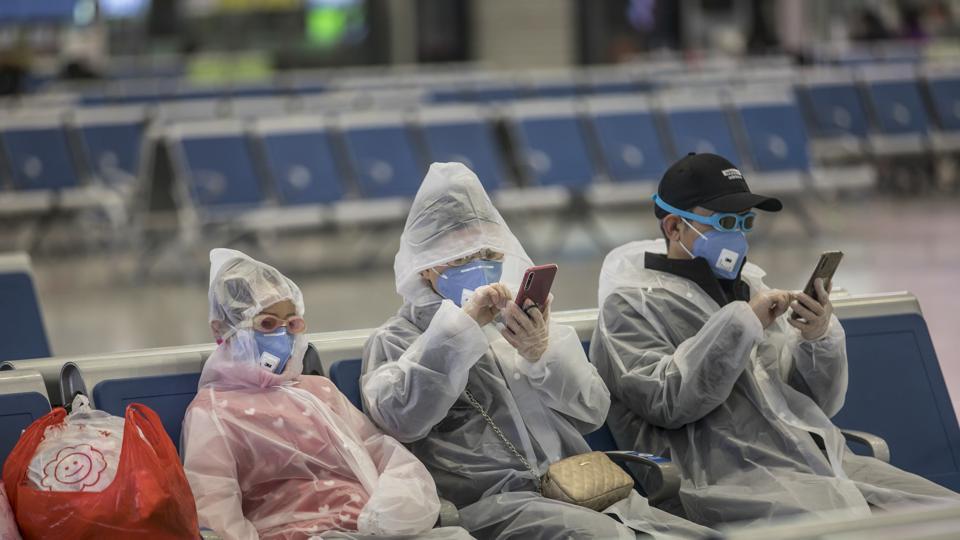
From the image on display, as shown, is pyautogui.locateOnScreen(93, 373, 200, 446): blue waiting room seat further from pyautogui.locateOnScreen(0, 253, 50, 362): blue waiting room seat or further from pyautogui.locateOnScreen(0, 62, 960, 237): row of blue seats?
pyautogui.locateOnScreen(0, 62, 960, 237): row of blue seats

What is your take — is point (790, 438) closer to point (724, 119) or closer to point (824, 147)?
point (724, 119)

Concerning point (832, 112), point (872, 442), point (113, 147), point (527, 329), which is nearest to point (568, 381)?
point (527, 329)

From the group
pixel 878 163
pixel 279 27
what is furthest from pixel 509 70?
pixel 878 163

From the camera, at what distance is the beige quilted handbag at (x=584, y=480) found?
3.24 metres

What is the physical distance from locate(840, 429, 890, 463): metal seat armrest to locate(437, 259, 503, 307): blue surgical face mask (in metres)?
1.13

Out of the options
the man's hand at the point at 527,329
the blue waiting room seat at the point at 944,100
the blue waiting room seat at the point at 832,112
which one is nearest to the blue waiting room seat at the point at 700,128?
the blue waiting room seat at the point at 832,112

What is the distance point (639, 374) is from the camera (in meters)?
3.51

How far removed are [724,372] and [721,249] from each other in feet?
1.29

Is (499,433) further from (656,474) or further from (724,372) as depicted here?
(724,372)

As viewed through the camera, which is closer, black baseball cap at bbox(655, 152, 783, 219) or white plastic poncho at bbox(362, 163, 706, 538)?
white plastic poncho at bbox(362, 163, 706, 538)

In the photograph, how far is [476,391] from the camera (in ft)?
11.2

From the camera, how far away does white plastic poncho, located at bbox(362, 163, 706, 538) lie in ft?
10.5

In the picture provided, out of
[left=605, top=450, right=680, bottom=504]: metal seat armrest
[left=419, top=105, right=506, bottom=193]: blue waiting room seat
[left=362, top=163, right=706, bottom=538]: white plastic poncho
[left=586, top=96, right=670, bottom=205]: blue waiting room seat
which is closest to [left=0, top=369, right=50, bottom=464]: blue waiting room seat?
[left=362, top=163, right=706, bottom=538]: white plastic poncho

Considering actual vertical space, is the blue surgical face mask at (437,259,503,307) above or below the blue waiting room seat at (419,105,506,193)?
above
